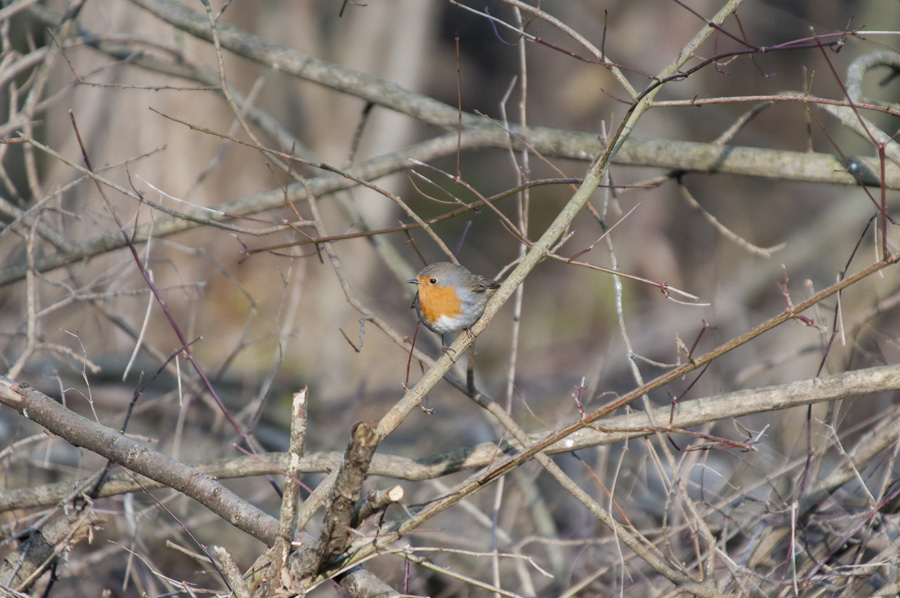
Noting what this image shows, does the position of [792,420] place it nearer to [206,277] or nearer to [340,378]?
[340,378]

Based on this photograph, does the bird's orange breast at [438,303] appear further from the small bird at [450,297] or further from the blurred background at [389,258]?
the blurred background at [389,258]

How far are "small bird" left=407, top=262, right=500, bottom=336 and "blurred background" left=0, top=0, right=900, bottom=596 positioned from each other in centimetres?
27

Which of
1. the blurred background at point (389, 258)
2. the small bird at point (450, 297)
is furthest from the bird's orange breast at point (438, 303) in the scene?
the blurred background at point (389, 258)

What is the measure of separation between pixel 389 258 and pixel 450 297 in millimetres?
855

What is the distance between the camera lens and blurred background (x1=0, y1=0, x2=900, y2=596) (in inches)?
151

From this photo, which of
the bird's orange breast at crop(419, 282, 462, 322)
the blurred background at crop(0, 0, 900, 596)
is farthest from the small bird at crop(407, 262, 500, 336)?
the blurred background at crop(0, 0, 900, 596)

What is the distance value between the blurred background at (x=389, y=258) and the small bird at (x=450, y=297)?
0.27 metres

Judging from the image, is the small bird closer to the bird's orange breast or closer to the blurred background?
the bird's orange breast

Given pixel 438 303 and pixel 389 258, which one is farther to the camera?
pixel 389 258

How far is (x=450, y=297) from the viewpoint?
3.27m

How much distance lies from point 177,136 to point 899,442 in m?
7.85

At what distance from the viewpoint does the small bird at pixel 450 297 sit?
3.22 m

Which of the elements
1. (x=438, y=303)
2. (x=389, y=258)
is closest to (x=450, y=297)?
(x=438, y=303)

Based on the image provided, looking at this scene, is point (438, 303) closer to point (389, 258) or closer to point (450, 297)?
point (450, 297)
